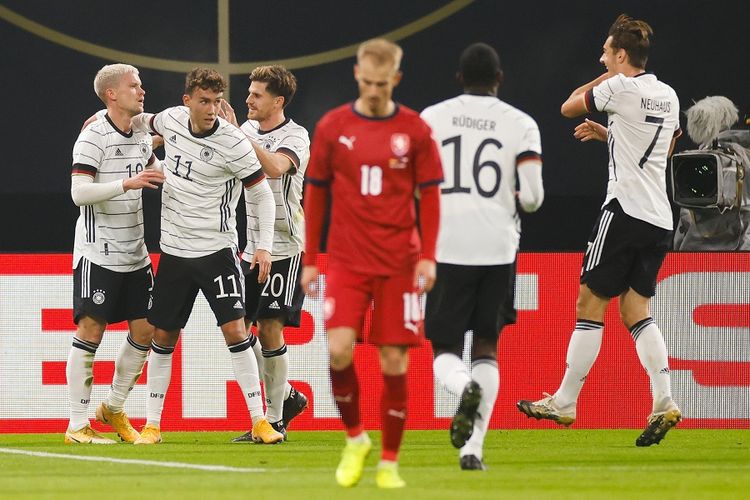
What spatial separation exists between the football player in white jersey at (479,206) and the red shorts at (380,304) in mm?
637

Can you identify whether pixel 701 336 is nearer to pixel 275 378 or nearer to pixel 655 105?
pixel 655 105

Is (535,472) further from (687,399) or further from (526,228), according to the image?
(526,228)

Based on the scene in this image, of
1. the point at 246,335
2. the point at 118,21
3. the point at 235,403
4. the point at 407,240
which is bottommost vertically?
the point at 235,403

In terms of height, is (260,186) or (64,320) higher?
(260,186)

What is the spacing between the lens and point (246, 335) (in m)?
8.42

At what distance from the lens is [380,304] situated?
6.03m

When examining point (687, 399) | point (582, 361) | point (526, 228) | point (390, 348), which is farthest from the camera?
point (526, 228)

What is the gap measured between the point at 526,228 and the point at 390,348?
19.3 ft

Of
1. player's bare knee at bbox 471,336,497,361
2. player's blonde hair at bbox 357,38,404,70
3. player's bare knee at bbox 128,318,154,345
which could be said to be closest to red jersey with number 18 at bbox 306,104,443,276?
player's blonde hair at bbox 357,38,404,70

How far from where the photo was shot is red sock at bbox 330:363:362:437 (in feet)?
19.8

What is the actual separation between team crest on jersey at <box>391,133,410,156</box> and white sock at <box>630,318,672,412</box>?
108 inches

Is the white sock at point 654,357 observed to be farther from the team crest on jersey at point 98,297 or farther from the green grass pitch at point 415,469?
the team crest on jersey at point 98,297

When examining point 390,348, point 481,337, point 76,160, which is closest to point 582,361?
point 481,337

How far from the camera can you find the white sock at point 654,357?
812 cm
